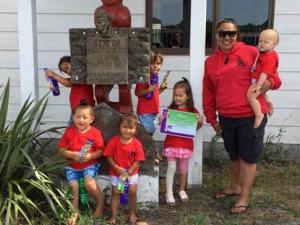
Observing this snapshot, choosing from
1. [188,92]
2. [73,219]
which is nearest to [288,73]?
[188,92]

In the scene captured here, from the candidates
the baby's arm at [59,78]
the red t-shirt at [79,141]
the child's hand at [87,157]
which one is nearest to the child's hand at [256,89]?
the red t-shirt at [79,141]

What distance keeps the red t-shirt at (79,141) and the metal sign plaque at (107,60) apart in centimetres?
55

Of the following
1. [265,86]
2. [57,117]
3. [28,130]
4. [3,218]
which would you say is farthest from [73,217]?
[57,117]

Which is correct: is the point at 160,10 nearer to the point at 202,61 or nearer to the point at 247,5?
the point at 247,5

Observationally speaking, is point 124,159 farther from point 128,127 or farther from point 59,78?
point 59,78

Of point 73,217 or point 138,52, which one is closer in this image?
point 73,217

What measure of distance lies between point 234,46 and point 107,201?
1.85 m

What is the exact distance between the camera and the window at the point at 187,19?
6047 millimetres

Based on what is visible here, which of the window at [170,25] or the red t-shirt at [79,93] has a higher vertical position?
the window at [170,25]

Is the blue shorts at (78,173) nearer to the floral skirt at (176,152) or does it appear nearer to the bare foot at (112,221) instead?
the bare foot at (112,221)

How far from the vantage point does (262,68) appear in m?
4.07

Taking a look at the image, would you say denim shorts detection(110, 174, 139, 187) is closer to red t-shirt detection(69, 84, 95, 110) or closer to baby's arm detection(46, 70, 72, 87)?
red t-shirt detection(69, 84, 95, 110)

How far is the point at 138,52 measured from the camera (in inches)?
175

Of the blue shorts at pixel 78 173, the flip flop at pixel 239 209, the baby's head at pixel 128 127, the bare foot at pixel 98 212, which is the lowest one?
the flip flop at pixel 239 209
